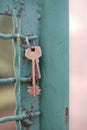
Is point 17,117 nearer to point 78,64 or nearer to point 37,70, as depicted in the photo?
point 37,70

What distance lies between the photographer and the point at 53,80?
2.93 feet

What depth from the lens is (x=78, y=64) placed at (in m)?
0.90

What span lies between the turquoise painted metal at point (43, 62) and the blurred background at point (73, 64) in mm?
26

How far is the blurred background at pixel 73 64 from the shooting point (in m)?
0.87

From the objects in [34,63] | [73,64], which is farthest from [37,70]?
[73,64]

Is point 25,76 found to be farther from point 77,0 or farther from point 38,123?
point 77,0

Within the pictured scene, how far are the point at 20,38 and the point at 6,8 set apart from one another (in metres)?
0.14

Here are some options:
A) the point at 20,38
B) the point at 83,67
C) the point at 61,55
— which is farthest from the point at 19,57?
the point at 83,67

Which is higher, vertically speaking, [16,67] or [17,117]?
[16,67]

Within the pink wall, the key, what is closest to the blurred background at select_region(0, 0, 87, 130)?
the pink wall

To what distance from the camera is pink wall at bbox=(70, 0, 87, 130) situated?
0.88 meters

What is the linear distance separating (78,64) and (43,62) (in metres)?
0.16

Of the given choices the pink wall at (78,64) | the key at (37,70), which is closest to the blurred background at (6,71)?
the key at (37,70)

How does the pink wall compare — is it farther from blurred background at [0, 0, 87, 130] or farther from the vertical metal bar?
the vertical metal bar
